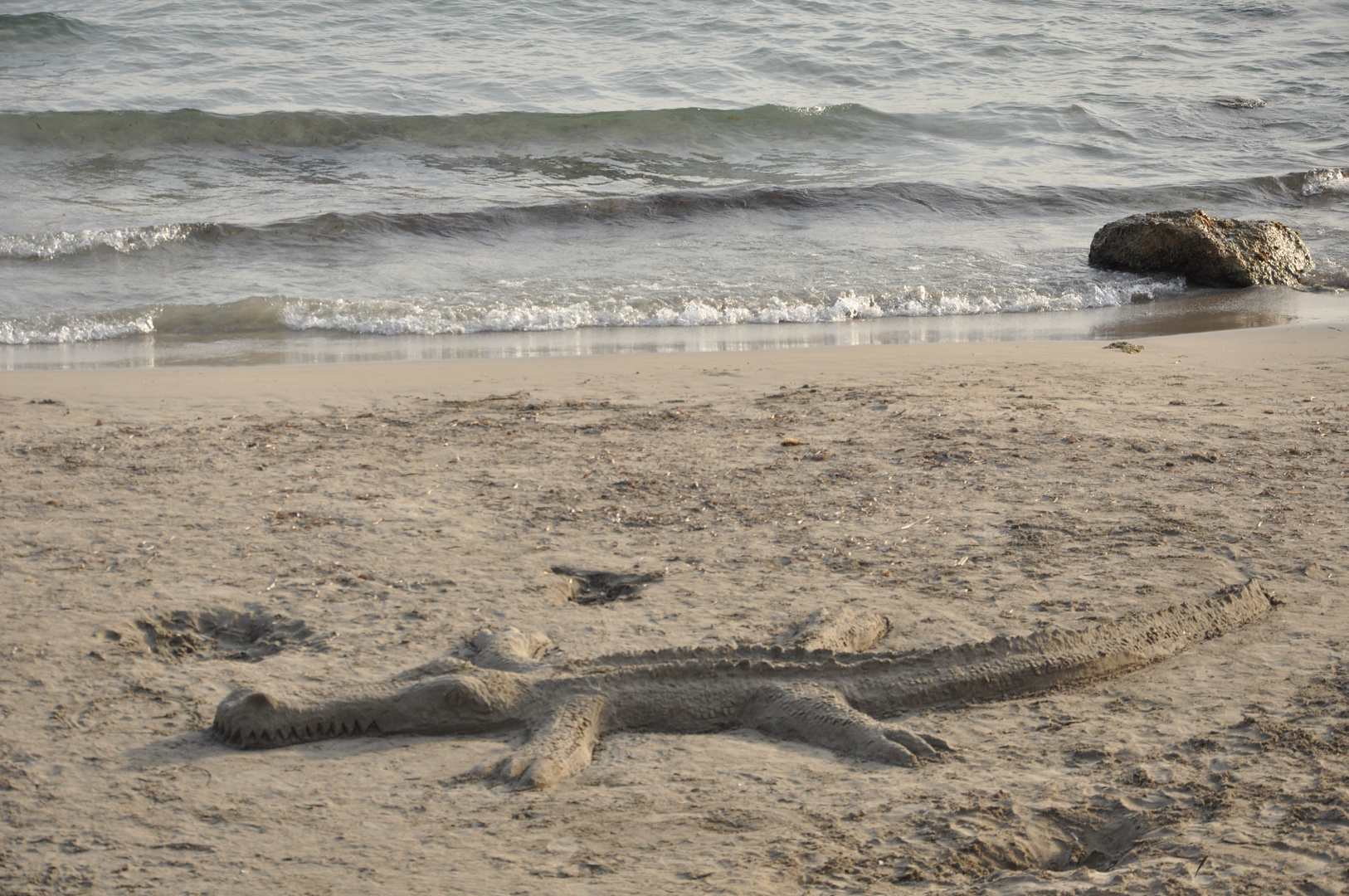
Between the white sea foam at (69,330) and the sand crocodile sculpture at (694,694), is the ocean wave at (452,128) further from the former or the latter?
the sand crocodile sculpture at (694,694)

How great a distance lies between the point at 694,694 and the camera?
10.4 feet

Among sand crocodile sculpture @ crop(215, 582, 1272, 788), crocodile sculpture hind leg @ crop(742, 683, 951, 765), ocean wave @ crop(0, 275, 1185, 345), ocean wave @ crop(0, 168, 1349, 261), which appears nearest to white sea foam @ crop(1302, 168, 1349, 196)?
ocean wave @ crop(0, 168, 1349, 261)

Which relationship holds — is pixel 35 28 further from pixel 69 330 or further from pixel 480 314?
pixel 480 314

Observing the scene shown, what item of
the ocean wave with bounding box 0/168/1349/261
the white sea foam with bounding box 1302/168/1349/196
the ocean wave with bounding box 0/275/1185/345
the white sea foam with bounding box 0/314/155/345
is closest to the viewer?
the white sea foam with bounding box 0/314/155/345

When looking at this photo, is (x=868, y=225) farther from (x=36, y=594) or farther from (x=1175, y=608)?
(x=36, y=594)

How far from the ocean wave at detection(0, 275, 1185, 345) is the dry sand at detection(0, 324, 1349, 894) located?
1911 millimetres

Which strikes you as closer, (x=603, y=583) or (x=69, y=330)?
(x=603, y=583)

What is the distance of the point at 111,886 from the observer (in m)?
2.33

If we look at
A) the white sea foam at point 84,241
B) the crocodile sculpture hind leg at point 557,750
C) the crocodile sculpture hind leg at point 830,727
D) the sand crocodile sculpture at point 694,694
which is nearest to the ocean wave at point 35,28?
the white sea foam at point 84,241

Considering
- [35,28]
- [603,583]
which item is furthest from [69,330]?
[35,28]

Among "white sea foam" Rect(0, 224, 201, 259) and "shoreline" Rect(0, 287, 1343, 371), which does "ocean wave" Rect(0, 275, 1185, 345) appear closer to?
"shoreline" Rect(0, 287, 1343, 371)

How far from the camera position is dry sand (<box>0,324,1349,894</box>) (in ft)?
8.18

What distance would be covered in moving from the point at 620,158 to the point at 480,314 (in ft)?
23.2

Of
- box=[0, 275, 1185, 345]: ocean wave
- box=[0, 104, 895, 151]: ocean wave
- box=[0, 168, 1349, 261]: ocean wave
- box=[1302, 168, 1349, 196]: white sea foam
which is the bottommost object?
box=[0, 275, 1185, 345]: ocean wave
